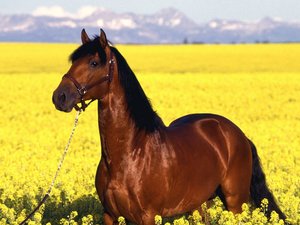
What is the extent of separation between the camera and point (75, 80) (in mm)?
5836

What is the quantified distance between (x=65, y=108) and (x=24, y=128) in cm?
1783

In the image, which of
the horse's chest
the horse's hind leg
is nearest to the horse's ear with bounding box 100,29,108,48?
the horse's chest

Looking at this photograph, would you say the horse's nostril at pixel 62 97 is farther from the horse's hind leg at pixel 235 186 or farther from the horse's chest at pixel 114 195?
the horse's hind leg at pixel 235 186

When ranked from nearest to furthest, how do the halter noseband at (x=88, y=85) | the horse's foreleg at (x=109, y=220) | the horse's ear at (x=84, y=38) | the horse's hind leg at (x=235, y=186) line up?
1. the halter noseband at (x=88, y=85)
2. the horse's ear at (x=84, y=38)
3. the horse's foreleg at (x=109, y=220)
4. the horse's hind leg at (x=235, y=186)

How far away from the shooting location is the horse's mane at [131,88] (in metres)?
5.92

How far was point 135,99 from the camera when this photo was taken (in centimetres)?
616

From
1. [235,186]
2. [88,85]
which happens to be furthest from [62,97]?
[235,186]

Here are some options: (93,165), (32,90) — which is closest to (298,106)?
(32,90)

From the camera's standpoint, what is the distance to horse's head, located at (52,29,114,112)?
5.79 meters

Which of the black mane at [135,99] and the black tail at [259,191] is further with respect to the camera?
the black tail at [259,191]

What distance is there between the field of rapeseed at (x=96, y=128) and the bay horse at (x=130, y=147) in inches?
9.3

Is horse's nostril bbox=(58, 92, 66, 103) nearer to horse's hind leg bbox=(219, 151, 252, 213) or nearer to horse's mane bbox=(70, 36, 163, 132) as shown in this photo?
horse's mane bbox=(70, 36, 163, 132)

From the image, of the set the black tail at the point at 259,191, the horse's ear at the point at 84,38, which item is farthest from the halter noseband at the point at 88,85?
the black tail at the point at 259,191

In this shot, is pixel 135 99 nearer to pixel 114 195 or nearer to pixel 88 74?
pixel 88 74
